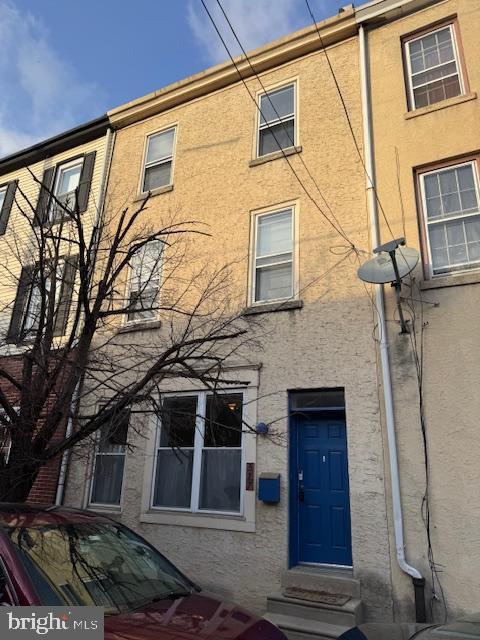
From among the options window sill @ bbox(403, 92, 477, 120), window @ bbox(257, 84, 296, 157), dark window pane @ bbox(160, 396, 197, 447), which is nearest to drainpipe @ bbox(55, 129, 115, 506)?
dark window pane @ bbox(160, 396, 197, 447)

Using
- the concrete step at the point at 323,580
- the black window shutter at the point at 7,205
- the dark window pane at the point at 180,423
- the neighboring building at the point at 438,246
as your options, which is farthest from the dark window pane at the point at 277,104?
the concrete step at the point at 323,580

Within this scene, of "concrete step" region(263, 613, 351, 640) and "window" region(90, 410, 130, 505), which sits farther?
"window" region(90, 410, 130, 505)

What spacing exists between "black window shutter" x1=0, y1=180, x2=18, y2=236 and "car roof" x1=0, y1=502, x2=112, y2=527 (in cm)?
990

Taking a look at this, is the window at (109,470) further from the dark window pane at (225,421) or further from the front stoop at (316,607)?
the front stoop at (316,607)

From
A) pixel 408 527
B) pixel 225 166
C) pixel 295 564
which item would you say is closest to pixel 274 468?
pixel 295 564

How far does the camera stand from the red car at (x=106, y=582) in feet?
9.33

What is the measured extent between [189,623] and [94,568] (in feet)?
2.72

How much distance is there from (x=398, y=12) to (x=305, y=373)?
674 cm

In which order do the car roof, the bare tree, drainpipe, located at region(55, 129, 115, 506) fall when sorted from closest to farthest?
the car roof < the bare tree < drainpipe, located at region(55, 129, 115, 506)

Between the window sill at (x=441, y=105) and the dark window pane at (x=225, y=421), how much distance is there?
17.6ft

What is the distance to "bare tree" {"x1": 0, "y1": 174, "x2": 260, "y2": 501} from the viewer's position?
220 inches

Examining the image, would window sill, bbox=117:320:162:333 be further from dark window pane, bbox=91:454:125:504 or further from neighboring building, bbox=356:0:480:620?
neighboring building, bbox=356:0:480:620

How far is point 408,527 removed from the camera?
18.9 feet

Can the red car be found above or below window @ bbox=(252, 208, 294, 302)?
below
